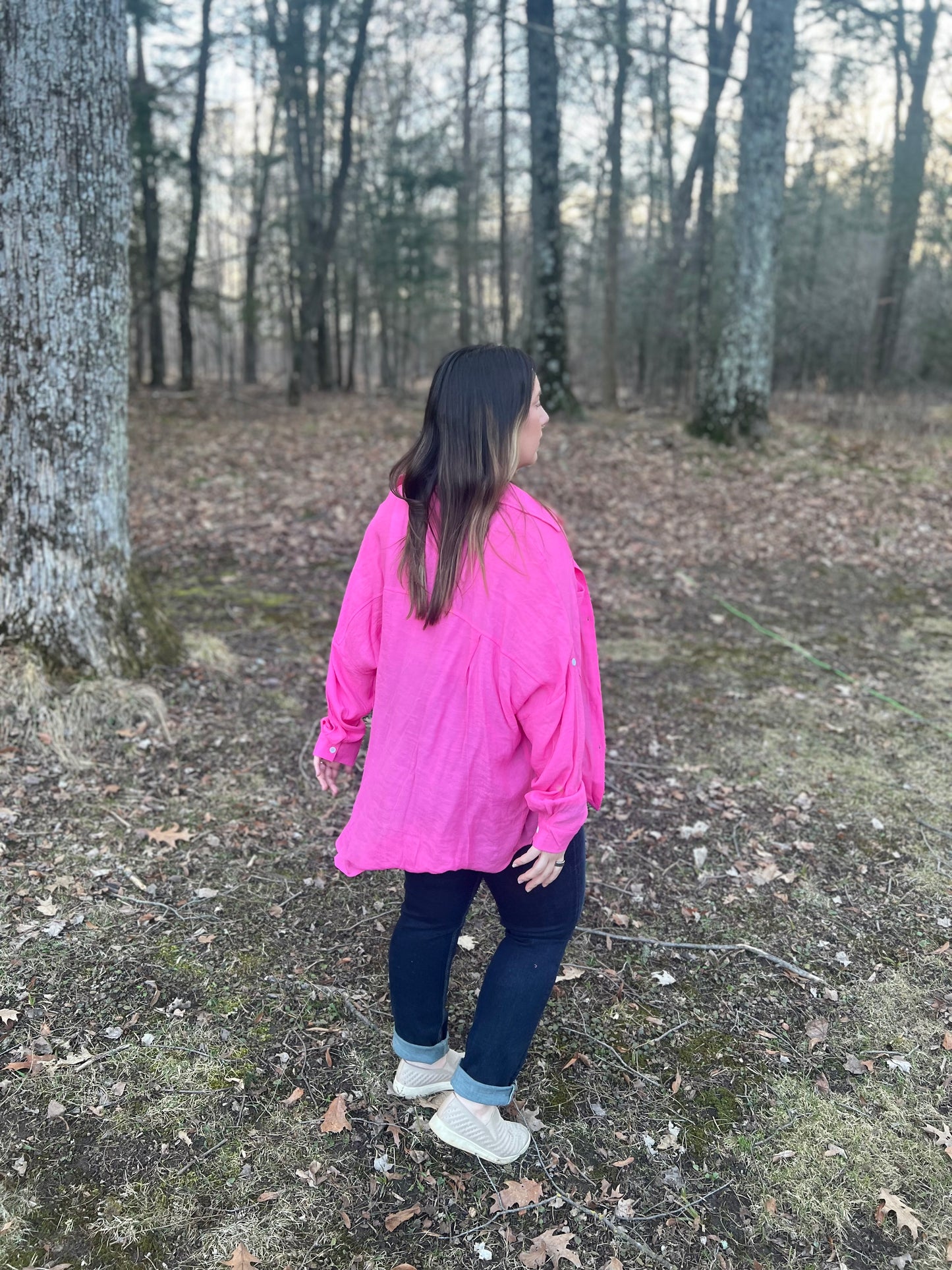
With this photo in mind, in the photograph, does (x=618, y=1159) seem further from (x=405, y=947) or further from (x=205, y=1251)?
(x=205, y=1251)

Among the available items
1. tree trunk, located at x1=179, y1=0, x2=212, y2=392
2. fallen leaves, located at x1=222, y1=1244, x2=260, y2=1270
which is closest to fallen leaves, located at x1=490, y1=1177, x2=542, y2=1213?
fallen leaves, located at x1=222, y1=1244, x2=260, y2=1270

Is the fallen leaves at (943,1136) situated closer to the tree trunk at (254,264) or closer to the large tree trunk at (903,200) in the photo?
the tree trunk at (254,264)

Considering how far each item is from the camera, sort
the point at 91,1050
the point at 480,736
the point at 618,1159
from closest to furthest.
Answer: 1. the point at 480,736
2. the point at 618,1159
3. the point at 91,1050

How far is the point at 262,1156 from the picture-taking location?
2.24 m

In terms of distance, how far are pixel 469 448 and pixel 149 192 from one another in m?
18.4

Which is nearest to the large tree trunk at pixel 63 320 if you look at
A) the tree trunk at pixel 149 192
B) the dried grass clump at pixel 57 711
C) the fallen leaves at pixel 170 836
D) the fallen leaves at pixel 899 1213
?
the dried grass clump at pixel 57 711

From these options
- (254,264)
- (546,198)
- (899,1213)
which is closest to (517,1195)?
(899,1213)

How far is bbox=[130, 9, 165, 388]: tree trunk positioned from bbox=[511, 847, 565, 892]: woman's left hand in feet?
53.9

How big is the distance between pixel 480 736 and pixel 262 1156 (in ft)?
4.29

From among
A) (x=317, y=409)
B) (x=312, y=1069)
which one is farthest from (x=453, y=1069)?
(x=317, y=409)

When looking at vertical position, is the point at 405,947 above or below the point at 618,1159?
above

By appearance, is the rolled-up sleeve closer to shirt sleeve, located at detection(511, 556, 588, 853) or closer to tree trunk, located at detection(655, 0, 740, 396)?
shirt sleeve, located at detection(511, 556, 588, 853)

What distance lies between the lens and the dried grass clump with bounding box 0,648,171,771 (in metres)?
3.95

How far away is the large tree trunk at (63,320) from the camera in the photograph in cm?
381
